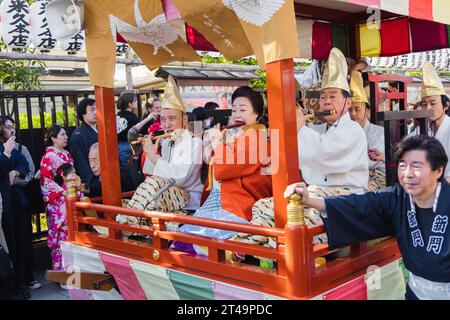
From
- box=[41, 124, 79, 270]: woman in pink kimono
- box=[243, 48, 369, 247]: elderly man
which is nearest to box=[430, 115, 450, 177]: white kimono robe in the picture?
box=[243, 48, 369, 247]: elderly man

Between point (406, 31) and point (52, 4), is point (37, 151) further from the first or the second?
point (406, 31)

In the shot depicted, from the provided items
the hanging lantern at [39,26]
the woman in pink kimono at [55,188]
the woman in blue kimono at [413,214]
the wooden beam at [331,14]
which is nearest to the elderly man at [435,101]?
the wooden beam at [331,14]

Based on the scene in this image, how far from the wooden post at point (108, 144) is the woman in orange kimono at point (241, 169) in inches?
34.7

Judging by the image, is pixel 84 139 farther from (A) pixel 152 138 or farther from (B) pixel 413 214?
(B) pixel 413 214

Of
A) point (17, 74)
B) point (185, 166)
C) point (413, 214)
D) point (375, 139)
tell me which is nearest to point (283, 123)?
point (413, 214)

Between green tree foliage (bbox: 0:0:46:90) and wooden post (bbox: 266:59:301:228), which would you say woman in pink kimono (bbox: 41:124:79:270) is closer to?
green tree foliage (bbox: 0:0:46:90)

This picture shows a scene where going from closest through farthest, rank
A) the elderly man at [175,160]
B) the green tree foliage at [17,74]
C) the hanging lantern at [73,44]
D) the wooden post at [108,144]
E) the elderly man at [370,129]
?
the wooden post at [108,144] < the elderly man at [175,160] < the elderly man at [370,129] < the hanging lantern at [73,44] < the green tree foliage at [17,74]

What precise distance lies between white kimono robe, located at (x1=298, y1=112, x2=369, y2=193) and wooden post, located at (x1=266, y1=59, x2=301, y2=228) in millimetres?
412

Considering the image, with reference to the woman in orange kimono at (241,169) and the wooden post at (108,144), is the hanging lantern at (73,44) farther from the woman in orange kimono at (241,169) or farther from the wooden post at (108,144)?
the woman in orange kimono at (241,169)

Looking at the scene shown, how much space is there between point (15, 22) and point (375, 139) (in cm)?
446

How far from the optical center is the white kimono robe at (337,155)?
307 centimetres

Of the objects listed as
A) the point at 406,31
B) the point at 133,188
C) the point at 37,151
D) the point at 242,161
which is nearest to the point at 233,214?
the point at 242,161

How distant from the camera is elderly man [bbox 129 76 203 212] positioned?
13.2 ft
